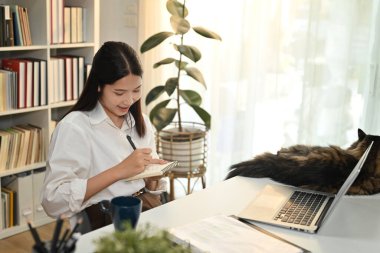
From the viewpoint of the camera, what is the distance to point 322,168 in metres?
1.78

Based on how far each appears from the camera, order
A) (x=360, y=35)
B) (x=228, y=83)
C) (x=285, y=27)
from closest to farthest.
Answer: (x=360, y=35) < (x=285, y=27) < (x=228, y=83)

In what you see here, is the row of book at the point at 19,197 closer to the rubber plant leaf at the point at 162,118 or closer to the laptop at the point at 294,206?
the rubber plant leaf at the point at 162,118

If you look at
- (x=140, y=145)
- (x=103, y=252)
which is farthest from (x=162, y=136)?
(x=103, y=252)

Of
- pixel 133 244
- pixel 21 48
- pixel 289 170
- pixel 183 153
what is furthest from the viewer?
pixel 183 153

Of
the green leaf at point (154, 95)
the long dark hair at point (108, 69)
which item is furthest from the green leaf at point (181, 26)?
the long dark hair at point (108, 69)

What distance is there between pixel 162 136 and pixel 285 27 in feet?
3.27

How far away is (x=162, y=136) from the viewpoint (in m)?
3.10

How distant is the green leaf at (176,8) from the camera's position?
9.75ft

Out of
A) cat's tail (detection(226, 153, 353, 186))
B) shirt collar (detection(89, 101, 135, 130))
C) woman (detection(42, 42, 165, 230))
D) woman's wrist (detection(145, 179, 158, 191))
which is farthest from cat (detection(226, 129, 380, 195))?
shirt collar (detection(89, 101, 135, 130))

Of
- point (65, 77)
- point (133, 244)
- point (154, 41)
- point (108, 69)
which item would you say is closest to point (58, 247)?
point (133, 244)

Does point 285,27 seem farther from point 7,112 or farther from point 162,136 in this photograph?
point 7,112

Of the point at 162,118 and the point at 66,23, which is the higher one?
the point at 66,23

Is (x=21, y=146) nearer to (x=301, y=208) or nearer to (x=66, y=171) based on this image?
(x=66, y=171)

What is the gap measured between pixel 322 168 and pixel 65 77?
189 cm
